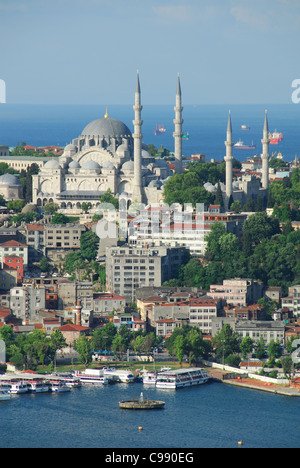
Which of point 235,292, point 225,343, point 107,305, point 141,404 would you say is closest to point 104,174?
point 107,305

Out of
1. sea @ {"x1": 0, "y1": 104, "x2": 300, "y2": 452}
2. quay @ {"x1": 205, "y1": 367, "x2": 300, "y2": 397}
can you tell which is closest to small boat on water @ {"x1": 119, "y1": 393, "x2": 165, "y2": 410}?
sea @ {"x1": 0, "y1": 104, "x2": 300, "y2": 452}

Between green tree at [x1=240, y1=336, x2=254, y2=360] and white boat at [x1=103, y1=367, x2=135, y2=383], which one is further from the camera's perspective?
green tree at [x1=240, y1=336, x2=254, y2=360]

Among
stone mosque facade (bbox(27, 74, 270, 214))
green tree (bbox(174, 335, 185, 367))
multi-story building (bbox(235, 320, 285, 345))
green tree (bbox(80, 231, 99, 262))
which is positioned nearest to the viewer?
green tree (bbox(174, 335, 185, 367))

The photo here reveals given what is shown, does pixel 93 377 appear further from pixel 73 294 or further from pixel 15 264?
pixel 15 264

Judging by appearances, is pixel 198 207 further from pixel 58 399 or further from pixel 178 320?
pixel 58 399

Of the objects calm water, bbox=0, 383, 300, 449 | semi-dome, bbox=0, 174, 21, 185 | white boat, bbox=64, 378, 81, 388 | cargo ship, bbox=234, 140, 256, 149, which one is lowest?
calm water, bbox=0, 383, 300, 449

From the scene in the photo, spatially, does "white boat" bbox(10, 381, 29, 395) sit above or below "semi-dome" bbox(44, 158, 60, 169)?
below

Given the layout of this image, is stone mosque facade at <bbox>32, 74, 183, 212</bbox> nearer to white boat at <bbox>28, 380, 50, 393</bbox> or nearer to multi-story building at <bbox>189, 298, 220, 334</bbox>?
multi-story building at <bbox>189, 298, 220, 334</bbox>

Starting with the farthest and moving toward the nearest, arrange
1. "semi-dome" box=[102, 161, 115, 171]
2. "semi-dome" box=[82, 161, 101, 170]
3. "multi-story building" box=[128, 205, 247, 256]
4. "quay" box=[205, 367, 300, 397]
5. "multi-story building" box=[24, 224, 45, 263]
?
"semi-dome" box=[82, 161, 101, 170]
"semi-dome" box=[102, 161, 115, 171]
"multi-story building" box=[24, 224, 45, 263]
"multi-story building" box=[128, 205, 247, 256]
"quay" box=[205, 367, 300, 397]
